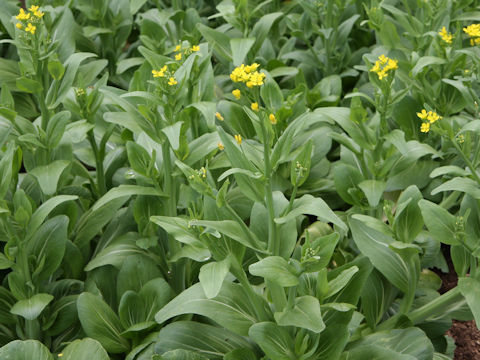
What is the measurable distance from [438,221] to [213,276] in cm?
111

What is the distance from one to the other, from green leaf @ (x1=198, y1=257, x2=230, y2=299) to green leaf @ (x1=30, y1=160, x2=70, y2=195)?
120 centimetres

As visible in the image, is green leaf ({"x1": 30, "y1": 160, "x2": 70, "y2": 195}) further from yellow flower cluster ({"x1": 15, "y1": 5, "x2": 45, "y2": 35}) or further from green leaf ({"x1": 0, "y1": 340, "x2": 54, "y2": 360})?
green leaf ({"x1": 0, "y1": 340, "x2": 54, "y2": 360})

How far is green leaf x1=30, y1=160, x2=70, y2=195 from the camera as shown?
3520 mm

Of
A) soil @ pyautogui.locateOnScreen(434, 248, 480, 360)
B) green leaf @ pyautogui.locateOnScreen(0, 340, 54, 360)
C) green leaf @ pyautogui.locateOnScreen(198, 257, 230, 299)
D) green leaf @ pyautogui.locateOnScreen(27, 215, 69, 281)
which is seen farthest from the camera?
soil @ pyautogui.locateOnScreen(434, 248, 480, 360)

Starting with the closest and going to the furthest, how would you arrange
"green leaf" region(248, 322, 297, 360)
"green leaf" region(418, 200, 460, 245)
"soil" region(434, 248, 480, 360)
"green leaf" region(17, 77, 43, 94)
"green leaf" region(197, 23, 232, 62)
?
"green leaf" region(248, 322, 297, 360) → "green leaf" region(418, 200, 460, 245) → "green leaf" region(17, 77, 43, 94) → "soil" region(434, 248, 480, 360) → "green leaf" region(197, 23, 232, 62)

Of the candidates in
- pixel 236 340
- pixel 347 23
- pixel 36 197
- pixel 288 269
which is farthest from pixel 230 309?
pixel 347 23

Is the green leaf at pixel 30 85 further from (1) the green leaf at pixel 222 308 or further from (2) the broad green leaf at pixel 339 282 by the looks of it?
(2) the broad green leaf at pixel 339 282

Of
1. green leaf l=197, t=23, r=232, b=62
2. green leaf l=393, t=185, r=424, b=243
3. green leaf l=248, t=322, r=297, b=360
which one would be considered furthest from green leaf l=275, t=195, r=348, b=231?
green leaf l=197, t=23, r=232, b=62

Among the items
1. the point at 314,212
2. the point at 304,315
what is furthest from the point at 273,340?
the point at 314,212

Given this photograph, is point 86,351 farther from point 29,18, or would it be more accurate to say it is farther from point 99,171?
point 29,18

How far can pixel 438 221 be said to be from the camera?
10.1 feet

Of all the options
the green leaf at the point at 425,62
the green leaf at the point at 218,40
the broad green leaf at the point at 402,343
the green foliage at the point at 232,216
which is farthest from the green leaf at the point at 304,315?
the green leaf at the point at 218,40

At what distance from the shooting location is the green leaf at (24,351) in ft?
9.70

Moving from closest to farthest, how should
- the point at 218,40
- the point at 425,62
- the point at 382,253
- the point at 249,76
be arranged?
1. the point at 249,76
2. the point at 382,253
3. the point at 425,62
4. the point at 218,40
